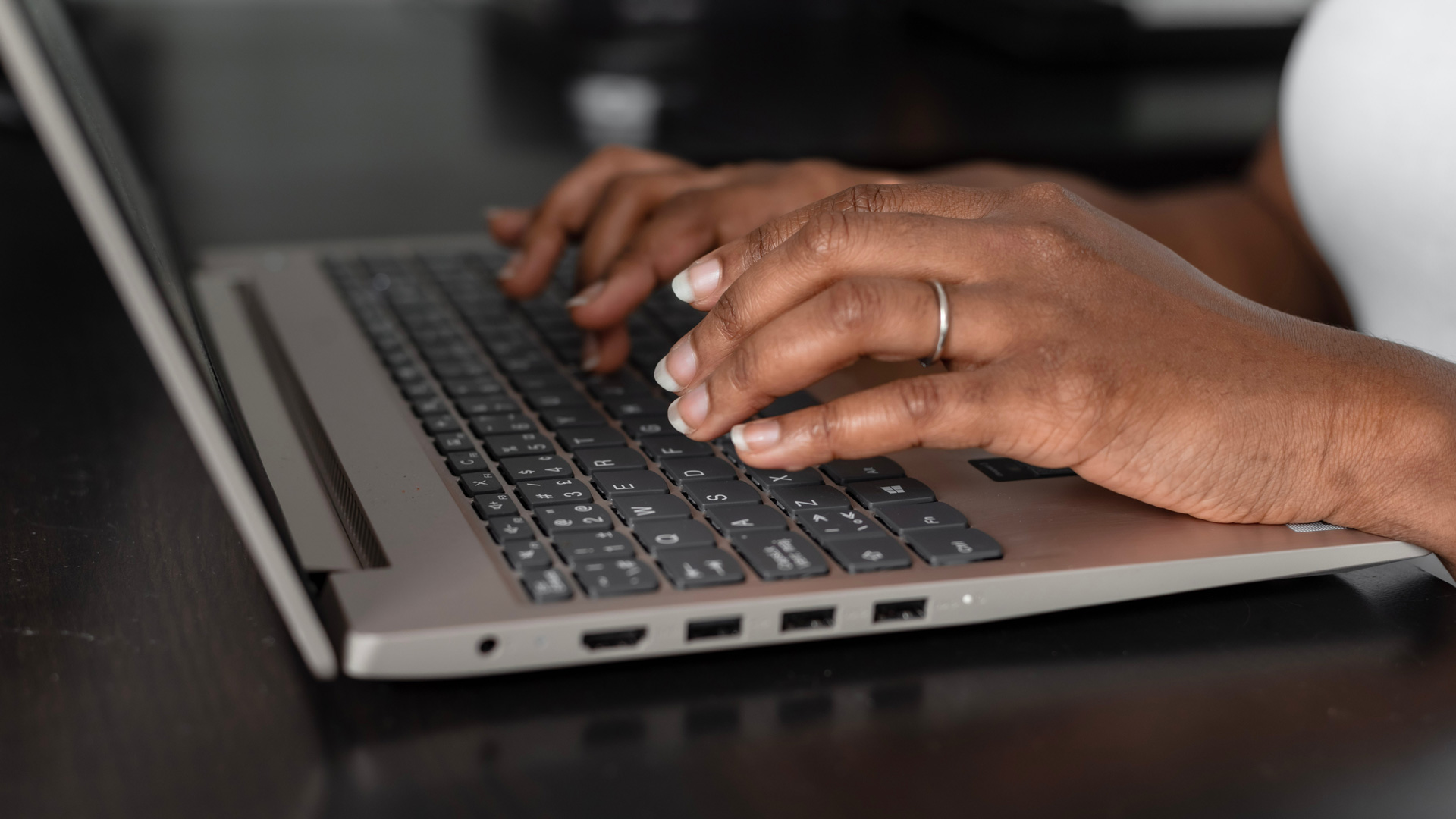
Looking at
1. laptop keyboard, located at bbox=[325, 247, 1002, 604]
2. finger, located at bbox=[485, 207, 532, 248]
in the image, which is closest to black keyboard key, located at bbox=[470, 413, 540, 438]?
laptop keyboard, located at bbox=[325, 247, 1002, 604]

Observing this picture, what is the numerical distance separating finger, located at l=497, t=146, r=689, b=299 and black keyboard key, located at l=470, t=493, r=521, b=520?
36 centimetres

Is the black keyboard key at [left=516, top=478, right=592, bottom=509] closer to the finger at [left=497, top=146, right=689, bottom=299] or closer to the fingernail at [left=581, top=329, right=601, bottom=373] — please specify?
the fingernail at [left=581, top=329, right=601, bottom=373]

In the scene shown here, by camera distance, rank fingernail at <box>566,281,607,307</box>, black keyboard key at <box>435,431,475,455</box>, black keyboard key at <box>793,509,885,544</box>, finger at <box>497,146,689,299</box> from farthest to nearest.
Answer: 1. finger at <box>497,146,689,299</box>
2. fingernail at <box>566,281,607,307</box>
3. black keyboard key at <box>435,431,475,455</box>
4. black keyboard key at <box>793,509,885,544</box>

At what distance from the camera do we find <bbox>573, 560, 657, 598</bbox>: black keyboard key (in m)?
0.45

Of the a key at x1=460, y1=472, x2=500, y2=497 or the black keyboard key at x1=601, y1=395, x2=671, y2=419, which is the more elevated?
the a key at x1=460, y1=472, x2=500, y2=497

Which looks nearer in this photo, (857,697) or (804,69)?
(857,697)

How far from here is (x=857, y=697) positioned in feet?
1.49

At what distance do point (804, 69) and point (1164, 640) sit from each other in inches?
50.1

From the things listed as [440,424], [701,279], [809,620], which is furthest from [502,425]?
[809,620]

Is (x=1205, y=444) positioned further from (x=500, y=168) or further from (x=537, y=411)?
(x=500, y=168)

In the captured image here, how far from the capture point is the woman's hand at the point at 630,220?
0.77 meters

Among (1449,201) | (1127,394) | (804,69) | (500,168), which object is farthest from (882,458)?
(804,69)

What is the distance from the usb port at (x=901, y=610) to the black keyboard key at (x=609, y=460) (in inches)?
6.1

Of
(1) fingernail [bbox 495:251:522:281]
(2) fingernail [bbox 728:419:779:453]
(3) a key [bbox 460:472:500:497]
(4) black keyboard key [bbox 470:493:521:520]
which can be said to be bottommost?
(1) fingernail [bbox 495:251:522:281]
